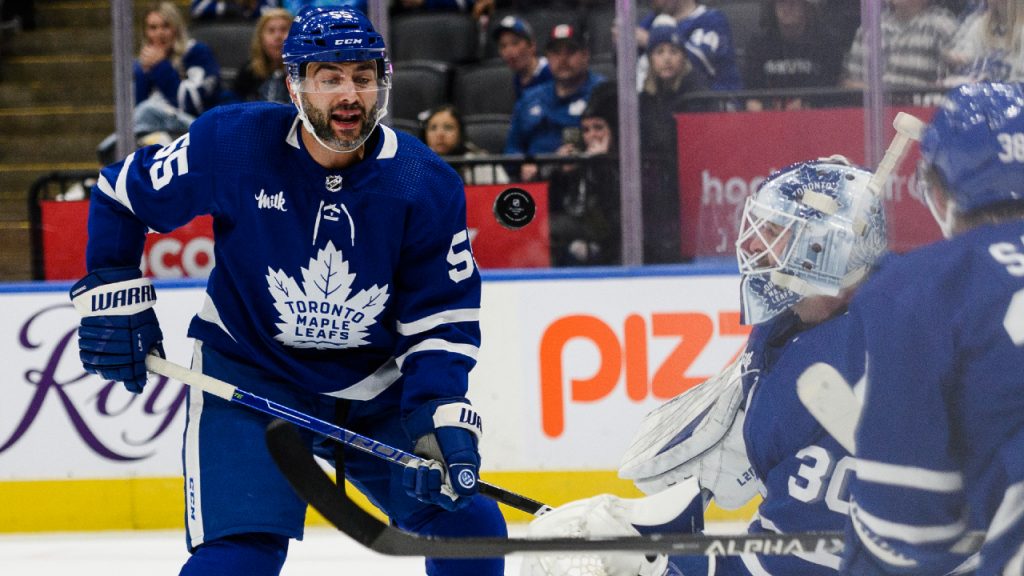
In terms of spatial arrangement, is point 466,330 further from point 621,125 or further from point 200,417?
point 621,125

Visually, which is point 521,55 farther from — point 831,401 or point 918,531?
point 918,531

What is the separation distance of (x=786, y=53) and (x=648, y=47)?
36 cm

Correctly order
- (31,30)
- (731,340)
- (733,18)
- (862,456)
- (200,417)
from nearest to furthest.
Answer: (862,456) < (200,417) < (731,340) < (733,18) < (31,30)

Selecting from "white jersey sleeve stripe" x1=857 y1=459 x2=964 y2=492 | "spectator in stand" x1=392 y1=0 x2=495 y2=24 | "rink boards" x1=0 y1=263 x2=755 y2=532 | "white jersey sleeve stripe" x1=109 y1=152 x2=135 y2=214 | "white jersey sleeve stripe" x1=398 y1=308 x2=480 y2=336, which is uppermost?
"spectator in stand" x1=392 y1=0 x2=495 y2=24

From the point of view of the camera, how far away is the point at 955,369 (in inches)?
55.6

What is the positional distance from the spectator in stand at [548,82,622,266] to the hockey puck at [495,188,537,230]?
232 mm

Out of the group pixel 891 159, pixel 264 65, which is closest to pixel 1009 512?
pixel 891 159

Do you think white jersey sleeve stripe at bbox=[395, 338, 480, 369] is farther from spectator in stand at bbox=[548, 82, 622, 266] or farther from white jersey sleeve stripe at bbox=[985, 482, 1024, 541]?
spectator in stand at bbox=[548, 82, 622, 266]

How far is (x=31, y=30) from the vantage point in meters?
4.90

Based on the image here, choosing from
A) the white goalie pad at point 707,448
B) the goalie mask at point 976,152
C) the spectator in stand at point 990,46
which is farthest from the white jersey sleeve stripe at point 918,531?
the spectator in stand at point 990,46

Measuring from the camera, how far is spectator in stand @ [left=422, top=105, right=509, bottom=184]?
4.15 metres

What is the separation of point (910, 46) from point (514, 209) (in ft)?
3.36

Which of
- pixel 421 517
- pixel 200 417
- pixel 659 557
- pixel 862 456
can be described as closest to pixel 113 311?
pixel 200 417

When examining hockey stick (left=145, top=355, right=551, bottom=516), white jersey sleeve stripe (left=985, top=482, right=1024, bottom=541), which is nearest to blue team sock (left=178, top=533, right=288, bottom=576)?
hockey stick (left=145, top=355, right=551, bottom=516)
